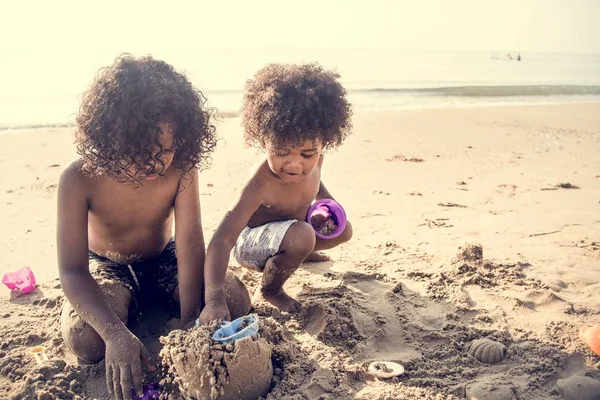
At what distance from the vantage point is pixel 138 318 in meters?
2.67

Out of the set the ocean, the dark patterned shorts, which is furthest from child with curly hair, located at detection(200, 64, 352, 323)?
the ocean

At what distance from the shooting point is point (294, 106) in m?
2.71

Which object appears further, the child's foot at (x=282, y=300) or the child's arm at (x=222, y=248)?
the child's foot at (x=282, y=300)

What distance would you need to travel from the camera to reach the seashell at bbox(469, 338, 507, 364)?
2.28 m

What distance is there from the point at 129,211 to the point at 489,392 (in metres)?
1.71

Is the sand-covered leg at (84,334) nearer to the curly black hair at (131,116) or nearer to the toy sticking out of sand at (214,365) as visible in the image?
the toy sticking out of sand at (214,365)

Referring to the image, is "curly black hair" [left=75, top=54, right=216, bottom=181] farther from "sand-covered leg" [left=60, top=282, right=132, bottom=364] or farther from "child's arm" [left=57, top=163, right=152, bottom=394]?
"sand-covered leg" [left=60, top=282, right=132, bottom=364]

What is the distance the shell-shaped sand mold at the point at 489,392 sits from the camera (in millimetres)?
2002

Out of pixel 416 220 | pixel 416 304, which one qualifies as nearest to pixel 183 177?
pixel 416 304

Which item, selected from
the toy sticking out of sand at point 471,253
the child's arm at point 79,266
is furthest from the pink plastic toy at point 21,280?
the toy sticking out of sand at point 471,253

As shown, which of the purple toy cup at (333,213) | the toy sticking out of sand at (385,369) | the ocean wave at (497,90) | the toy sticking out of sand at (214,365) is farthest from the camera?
the ocean wave at (497,90)

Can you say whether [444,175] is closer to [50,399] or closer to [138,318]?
[138,318]

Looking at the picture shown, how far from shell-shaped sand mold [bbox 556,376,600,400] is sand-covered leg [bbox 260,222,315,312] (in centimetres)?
126

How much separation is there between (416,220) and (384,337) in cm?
181
